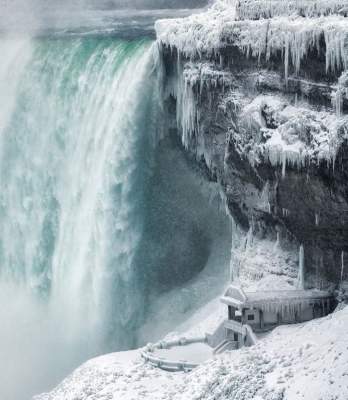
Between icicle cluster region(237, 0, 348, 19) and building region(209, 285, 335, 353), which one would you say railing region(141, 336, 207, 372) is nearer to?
building region(209, 285, 335, 353)

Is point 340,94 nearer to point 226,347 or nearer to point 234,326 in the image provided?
point 234,326

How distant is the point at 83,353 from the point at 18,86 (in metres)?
15.2

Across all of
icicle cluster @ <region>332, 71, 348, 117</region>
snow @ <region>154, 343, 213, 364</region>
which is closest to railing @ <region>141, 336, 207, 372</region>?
snow @ <region>154, 343, 213, 364</region>

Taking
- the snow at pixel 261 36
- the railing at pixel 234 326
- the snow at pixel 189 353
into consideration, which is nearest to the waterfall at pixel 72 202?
the snow at pixel 261 36

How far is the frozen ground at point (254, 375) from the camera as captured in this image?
30.1 meters

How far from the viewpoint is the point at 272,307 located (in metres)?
34.8

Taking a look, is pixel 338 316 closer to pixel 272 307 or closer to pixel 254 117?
pixel 272 307

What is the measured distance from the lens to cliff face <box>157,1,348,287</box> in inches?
1294

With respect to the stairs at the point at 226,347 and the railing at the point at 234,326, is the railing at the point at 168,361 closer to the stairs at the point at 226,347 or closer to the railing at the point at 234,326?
the stairs at the point at 226,347

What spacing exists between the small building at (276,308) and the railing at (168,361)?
209cm

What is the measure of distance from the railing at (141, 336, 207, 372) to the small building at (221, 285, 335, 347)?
2.09 metres

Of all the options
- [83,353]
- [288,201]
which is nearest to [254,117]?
[288,201]

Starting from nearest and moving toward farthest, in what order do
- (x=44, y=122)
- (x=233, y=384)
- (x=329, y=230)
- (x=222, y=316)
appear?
1. (x=233, y=384)
2. (x=329, y=230)
3. (x=222, y=316)
4. (x=44, y=122)

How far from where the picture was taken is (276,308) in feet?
114
